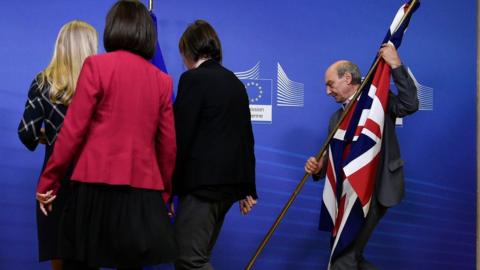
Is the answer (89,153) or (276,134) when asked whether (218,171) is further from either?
(276,134)

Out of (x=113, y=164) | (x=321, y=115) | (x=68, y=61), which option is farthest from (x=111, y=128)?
(x=321, y=115)

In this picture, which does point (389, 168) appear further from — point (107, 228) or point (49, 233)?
point (49, 233)

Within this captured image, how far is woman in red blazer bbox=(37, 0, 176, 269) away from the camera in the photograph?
1.76m

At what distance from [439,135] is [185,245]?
6.40 ft

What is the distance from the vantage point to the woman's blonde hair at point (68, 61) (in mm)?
2125

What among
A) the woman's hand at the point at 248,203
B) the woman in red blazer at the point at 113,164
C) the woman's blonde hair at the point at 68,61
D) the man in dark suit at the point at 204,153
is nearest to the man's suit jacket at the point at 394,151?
the woman's hand at the point at 248,203

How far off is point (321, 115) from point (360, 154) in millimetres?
859

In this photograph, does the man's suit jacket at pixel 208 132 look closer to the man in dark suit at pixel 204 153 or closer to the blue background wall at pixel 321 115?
the man in dark suit at pixel 204 153

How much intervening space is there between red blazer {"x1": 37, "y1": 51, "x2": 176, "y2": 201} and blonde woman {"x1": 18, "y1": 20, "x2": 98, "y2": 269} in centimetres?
35

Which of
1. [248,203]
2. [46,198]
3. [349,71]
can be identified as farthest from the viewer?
[349,71]

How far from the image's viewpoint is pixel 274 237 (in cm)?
337

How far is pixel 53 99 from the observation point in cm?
212

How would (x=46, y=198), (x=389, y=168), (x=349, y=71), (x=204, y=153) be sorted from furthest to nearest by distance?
(x=349, y=71) < (x=389, y=168) < (x=204, y=153) < (x=46, y=198)

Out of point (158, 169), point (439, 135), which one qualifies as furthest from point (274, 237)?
point (158, 169)
